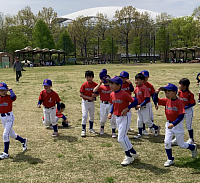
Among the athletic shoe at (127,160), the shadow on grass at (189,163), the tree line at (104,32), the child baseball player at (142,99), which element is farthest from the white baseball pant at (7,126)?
the tree line at (104,32)

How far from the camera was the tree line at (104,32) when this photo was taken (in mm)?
73625

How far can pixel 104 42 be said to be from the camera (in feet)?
278

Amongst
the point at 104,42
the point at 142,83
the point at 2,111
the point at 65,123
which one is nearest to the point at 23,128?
the point at 65,123

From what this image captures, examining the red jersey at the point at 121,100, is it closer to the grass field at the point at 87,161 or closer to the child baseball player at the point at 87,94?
the grass field at the point at 87,161

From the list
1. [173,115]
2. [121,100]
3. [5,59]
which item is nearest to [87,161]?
[121,100]

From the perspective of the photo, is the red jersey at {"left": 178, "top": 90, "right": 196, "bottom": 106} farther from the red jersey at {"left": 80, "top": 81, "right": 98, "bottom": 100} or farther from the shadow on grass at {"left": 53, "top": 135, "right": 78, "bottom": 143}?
the shadow on grass at {"left": 53, "top": 135, "right": 78, "bottom": 143}

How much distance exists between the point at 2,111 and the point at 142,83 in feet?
13.2

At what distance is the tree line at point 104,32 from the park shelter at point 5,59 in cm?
1328

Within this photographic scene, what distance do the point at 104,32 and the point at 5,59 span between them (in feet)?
169

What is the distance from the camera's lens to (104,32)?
98.6 m

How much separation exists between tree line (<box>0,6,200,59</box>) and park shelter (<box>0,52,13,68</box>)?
1328cm

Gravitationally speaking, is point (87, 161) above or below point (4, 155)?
below

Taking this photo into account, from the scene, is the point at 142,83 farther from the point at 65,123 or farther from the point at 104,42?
the point at 104,42

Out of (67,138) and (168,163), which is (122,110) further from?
(67,138)
